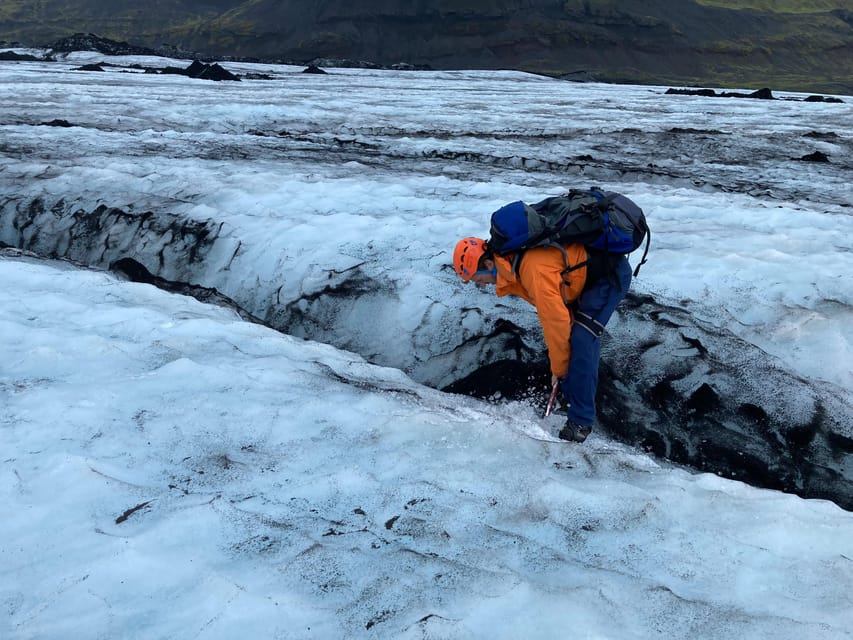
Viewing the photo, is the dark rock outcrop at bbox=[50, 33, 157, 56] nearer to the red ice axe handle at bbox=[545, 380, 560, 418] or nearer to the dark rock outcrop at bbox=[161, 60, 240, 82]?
the dark rock outcrop at bbox=[161, 60, 240, 82]

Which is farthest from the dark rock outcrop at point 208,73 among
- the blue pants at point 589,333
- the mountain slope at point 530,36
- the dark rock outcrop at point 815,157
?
the mountain slope at point 530,36

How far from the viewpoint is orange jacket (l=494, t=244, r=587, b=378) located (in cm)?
328

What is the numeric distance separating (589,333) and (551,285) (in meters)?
0.41

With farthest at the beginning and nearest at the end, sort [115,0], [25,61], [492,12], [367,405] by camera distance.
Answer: [115,0] → [492,12] → [25,61] → [367,405]

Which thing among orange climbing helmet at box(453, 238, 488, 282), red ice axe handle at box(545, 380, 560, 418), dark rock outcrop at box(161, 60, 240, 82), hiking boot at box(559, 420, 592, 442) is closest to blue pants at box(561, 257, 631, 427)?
hiking boot at box(559, 420, 592, 442)

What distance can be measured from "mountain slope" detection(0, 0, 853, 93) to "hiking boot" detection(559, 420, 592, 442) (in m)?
74.8

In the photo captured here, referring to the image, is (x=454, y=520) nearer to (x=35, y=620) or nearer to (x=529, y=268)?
(x=529, y=268)

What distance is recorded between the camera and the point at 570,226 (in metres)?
3.28

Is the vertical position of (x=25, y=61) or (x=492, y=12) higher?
(x=492, y=12)

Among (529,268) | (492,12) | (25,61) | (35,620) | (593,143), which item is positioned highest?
(492,12)

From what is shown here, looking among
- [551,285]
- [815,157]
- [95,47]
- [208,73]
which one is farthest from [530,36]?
[551,285]

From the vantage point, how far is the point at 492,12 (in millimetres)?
81875

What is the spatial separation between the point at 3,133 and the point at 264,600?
38.0ft

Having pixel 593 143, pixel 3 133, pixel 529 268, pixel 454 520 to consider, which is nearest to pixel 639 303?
pixel 529 268
